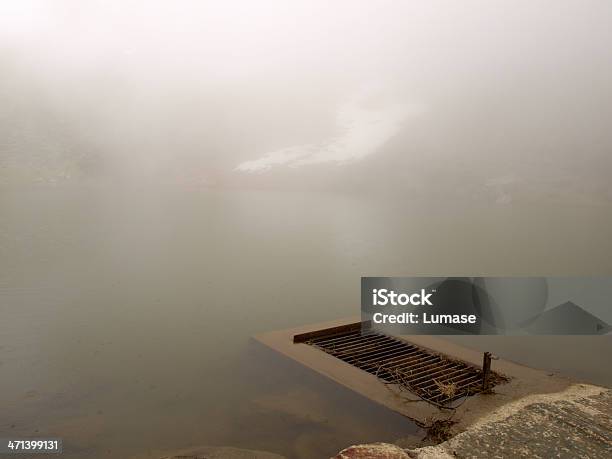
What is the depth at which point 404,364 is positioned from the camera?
27.0ft

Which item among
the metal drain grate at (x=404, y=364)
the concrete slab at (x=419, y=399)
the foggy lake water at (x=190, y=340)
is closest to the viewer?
the concrete slab at (x=419, y=399)

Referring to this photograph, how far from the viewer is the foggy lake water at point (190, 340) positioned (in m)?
6.68

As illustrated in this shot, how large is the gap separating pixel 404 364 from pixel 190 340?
4.91 metres

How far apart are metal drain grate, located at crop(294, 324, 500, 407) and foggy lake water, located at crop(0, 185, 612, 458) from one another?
706 mm

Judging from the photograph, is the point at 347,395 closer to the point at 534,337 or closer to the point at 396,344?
the point at 396,344

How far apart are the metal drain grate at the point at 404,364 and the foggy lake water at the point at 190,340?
2.32 ft

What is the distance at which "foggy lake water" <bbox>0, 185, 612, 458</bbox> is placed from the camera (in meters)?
6.68

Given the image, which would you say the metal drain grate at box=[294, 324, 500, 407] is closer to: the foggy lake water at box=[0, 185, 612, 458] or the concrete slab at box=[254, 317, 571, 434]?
the concrete slab at box=[254, 317, 571, 434]

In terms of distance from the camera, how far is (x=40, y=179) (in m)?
114

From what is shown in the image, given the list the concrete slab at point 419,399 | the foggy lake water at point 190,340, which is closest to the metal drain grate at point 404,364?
the concrete slab at point 419,399

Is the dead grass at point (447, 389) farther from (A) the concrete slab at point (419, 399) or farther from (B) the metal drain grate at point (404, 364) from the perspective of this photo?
(A) the concrete slab at point (419, 399)

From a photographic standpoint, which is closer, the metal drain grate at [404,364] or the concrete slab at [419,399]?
the concrete slab at [419,399]

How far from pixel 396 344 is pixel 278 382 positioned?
255 cm

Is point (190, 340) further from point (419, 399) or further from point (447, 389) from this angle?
point (447, 389)
